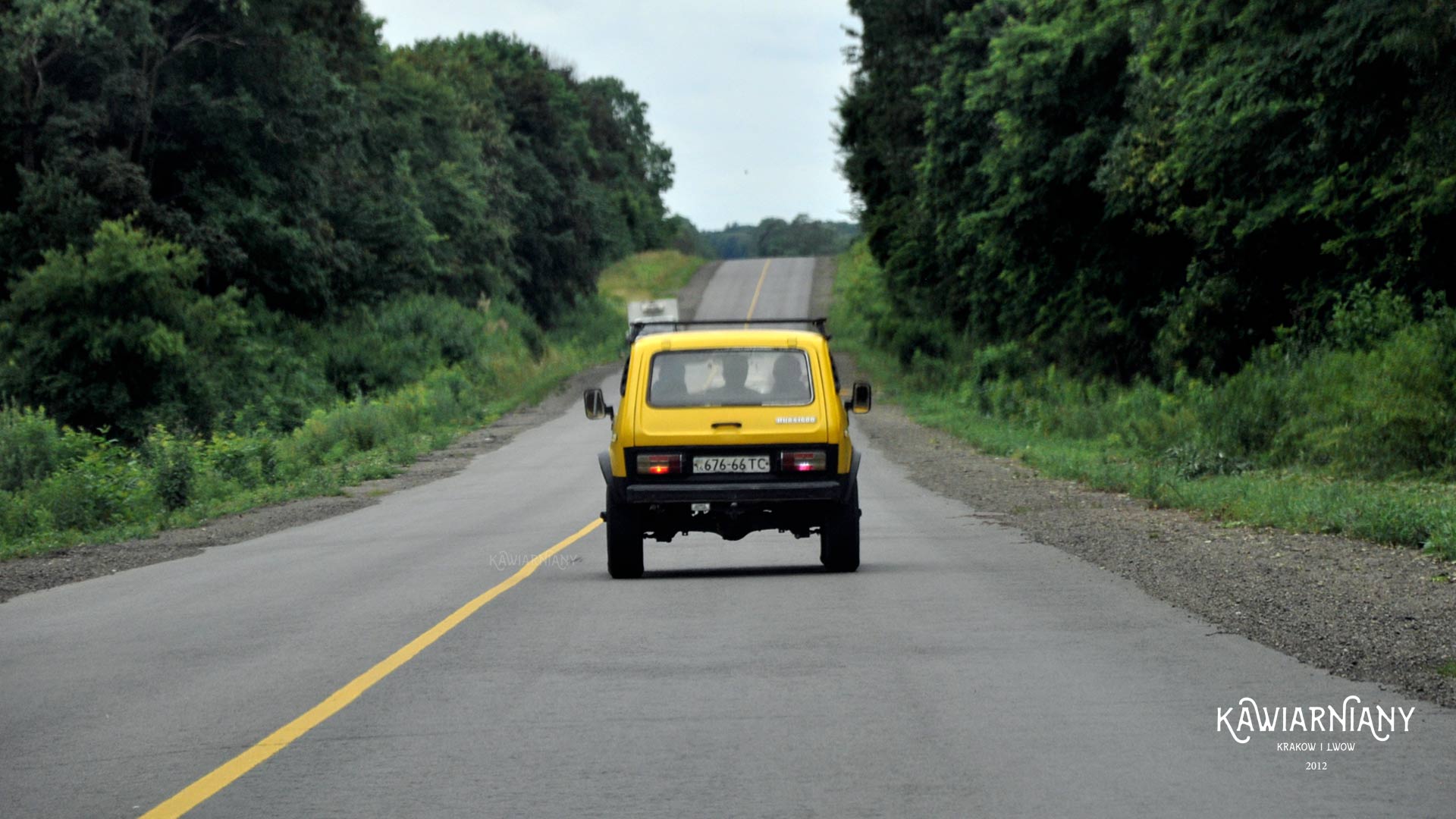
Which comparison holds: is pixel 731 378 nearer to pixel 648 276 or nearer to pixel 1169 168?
pixel 1169 168

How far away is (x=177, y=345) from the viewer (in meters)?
38.9

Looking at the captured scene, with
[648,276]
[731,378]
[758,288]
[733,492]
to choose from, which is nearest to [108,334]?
[731,378]

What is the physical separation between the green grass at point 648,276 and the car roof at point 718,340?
84.6 metres

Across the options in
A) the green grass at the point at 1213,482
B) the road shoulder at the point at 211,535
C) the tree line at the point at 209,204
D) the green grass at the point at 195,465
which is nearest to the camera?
the green grass at the point at 1213,482

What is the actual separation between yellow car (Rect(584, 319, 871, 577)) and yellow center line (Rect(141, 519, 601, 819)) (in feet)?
5.43

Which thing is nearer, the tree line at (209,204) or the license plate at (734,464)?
the license plate at (734,464)

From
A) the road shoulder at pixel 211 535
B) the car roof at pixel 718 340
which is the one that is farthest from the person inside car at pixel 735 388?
the road shoulder at pixel 211 535

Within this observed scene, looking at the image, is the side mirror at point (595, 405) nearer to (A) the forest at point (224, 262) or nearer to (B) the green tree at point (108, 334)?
(A) the forest at point (224, 262)

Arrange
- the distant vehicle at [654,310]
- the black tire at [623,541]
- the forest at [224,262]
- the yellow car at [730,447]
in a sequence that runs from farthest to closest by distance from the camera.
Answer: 1. the distant vehicle at [654,310]
2. the forest at [224,262]
3. the black tire at [623,541]
4. the yellow car at [730,447]

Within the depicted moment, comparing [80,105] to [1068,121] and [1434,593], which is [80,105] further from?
[1434,593]

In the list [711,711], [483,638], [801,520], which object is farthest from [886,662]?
[801,520]

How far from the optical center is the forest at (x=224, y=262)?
30.0m

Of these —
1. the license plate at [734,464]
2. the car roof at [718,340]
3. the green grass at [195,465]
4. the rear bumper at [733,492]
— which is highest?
the car roof at [718,340]

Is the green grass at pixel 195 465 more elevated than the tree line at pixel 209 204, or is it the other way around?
the tree line at pixel 209 204
